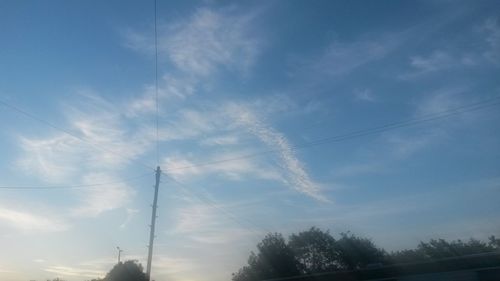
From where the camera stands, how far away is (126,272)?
39344 mm

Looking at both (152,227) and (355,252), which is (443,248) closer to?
(355,252)

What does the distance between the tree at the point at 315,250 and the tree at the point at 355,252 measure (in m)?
0.93

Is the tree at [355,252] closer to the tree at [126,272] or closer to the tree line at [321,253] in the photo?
the tree line at [321,253]

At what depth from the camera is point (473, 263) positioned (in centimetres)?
1861

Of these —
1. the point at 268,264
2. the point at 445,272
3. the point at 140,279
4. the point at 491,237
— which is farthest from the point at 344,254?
the point at 445,272

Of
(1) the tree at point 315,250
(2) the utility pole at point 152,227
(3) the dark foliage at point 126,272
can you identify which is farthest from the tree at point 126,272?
(1) the tree at point 315,250

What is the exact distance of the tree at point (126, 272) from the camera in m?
38.6

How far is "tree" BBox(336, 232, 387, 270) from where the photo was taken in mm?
62938

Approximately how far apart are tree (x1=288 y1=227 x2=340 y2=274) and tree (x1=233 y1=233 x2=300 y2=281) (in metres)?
2.15

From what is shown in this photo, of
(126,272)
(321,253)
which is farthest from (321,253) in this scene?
(126,272)

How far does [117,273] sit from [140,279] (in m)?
2.94

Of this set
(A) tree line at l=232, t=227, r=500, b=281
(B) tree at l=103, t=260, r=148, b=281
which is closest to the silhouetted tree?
(A) tree line at l=232, t=227, r=500, b=281

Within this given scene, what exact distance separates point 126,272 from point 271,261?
89.2ft

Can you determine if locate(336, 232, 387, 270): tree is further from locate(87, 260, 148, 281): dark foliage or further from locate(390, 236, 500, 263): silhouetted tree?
locate(87, 260, 148, 281): dark foliage
